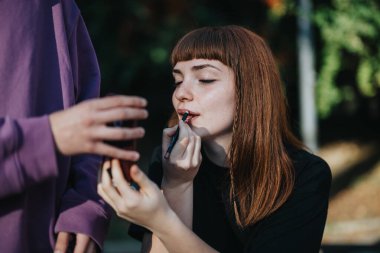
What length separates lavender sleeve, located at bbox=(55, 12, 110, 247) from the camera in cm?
161

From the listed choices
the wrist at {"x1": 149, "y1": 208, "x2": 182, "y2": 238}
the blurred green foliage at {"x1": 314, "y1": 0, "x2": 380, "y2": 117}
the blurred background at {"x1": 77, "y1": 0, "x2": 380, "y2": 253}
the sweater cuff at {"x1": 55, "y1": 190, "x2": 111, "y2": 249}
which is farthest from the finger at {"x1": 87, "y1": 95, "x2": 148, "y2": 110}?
the blurred green foliage at {"x1": 314, "y1": 0, "x2": 380, "y2": 117}

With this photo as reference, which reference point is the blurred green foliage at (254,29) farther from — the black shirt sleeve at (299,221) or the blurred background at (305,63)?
the black shirt sleeve at (299,221)

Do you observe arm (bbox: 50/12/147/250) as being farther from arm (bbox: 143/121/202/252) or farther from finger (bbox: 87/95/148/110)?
arm (bbox: 143/121/202/252)

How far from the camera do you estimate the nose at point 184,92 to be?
7.68 feet

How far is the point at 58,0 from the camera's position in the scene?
1.70 meters

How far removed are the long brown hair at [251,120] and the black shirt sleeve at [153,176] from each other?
29 centimetres

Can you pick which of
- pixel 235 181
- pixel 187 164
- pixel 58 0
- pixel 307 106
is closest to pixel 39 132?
pixel 58 0

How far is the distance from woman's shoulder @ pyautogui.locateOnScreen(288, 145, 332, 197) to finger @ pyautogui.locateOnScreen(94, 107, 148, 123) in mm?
1118

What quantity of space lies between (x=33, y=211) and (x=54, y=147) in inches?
12.6

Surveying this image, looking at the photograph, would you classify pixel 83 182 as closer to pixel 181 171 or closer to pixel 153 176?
pixel 181 171

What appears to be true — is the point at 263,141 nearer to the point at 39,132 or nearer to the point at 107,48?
the point at 39,132

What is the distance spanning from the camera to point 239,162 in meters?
2.40

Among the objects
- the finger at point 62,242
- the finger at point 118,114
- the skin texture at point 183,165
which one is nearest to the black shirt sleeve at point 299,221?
the skin texture at point 183,165

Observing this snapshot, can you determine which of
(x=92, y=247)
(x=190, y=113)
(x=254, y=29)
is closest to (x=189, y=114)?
(x=190, y=113)
